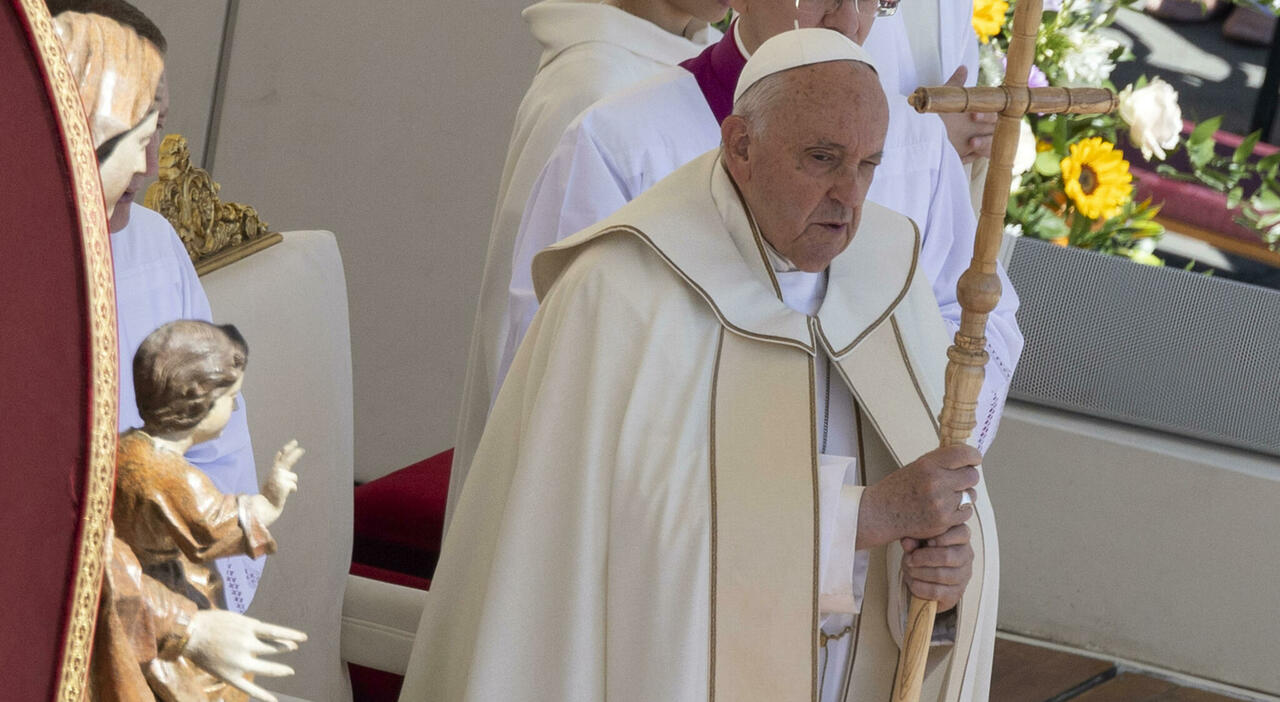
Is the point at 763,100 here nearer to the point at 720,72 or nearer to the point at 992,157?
the point at 992,157

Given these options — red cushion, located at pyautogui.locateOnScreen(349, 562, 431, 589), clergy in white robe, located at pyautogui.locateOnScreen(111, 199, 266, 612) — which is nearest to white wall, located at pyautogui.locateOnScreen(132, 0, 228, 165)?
red cushion, located at pyautogui.locateOnScreen(349, 562, 431, 589)

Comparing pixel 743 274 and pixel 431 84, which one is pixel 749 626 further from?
pixel 431 84

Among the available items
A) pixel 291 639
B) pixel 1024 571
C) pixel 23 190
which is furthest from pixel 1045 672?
pixel 23 190

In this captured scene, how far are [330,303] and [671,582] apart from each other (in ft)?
2.82

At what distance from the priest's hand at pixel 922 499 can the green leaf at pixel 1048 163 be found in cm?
291

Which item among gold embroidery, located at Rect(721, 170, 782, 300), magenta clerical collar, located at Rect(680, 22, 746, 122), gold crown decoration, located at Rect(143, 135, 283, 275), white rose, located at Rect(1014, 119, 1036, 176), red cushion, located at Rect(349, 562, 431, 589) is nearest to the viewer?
gold crown decoration, located at Rect(143, 135, 283, 275)

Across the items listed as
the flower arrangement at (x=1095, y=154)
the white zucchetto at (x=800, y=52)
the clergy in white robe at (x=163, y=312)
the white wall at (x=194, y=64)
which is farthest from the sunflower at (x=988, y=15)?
the clergy in white robe at (x=163, y=312)

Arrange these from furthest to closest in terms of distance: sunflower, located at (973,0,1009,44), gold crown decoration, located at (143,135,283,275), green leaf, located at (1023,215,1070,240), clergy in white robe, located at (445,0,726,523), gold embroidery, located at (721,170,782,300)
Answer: green leaf, located at (1023,215,1070,240), sunflower, located at (973,0,1009,44), clergy in white robe, located at (445,0,726,523), gold embroidery, located at (721,170,782,300), gold crown decoration, located at (143,135,283,275)

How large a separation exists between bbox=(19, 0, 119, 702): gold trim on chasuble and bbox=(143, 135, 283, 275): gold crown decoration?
788 millimetres

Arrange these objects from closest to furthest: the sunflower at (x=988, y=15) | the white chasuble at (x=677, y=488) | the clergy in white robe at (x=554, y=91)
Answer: the white chasuble at (x=677, y=488) < the clergy in white robe at (x=554, y=91) < the sunflower at (x=988, y=15)

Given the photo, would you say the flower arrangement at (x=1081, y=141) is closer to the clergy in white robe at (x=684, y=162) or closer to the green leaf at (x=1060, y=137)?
the green leaf at (x=1060, y=137)

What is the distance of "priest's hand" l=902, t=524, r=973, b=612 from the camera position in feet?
6.93

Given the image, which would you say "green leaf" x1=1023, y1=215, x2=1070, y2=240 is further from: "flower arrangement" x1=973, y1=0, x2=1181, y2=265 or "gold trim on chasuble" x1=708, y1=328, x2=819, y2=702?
"gold trim on chasuble" x1=708, y1=328, x2=819, y2=702

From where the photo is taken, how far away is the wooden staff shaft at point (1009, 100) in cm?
179
